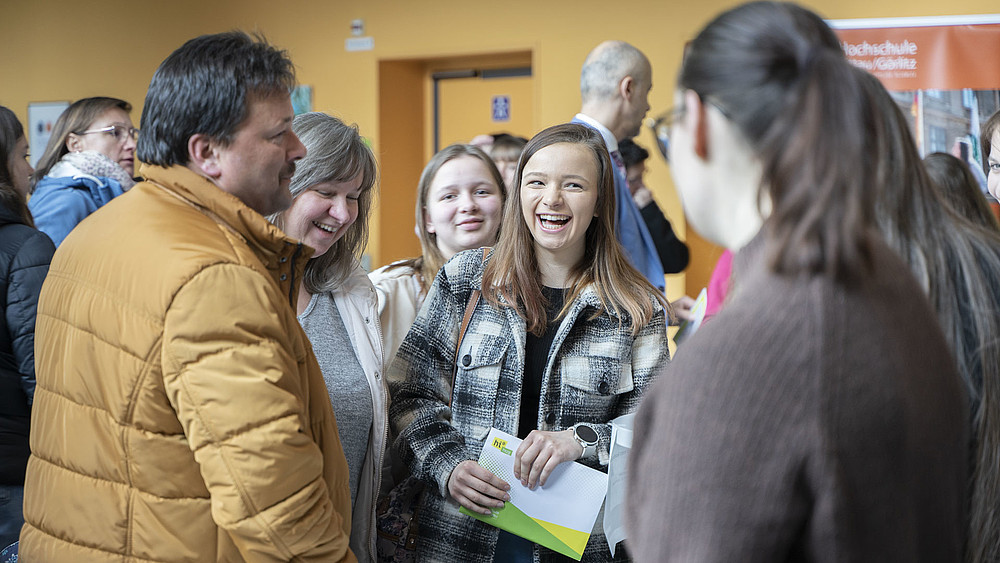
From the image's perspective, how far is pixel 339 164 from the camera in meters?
1.95

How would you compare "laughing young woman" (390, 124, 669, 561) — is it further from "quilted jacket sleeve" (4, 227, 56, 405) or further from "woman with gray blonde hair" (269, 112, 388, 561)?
"quilted jacket sleeve" (4, 227, 56, 405)

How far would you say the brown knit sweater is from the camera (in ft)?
2.50

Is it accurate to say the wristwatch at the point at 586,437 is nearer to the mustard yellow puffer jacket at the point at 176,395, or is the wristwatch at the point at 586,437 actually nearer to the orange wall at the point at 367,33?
the mustard yellow puffer jacket at the point at 176,395

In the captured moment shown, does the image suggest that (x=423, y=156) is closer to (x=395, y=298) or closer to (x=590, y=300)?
(x=395, y=298)

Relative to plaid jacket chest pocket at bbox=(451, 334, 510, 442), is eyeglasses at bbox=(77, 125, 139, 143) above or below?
above

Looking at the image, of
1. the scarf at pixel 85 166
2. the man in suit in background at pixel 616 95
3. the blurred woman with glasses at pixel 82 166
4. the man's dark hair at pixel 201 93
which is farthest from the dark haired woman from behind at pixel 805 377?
the scarf at pixel 85 166

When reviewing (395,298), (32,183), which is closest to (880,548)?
(395,298)

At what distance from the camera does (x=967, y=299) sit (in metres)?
0.97

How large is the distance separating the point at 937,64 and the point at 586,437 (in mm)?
3777

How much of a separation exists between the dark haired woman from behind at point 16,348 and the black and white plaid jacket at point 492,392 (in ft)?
2.98

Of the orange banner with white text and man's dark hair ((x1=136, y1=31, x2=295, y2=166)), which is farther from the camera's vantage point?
the orange banner with white text

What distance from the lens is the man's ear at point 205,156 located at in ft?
4.36

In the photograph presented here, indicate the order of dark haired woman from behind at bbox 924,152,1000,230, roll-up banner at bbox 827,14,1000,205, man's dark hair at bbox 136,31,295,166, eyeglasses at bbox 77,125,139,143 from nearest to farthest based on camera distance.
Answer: man's dark hair at bbox 136,31,295,166, dark haired woman from behind at bbox 924,152,1000,230, eyeglasses at bbox 77,125,139,143, roll-up banner at bbox 827,14,1000,205

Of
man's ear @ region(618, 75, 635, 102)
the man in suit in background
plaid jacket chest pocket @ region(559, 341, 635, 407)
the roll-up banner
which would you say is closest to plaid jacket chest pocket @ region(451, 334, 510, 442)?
plaid jacket chest pocket @ region(559, 341, 635, 407)
